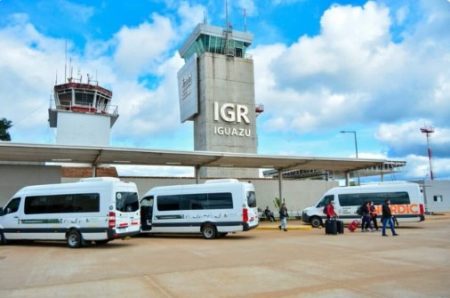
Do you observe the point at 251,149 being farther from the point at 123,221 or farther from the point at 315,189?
the point at 123,221

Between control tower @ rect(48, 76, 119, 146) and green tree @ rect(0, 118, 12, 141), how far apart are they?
13.0ft

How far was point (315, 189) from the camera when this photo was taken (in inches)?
1332

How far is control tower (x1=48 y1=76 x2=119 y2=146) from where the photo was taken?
1655 inches

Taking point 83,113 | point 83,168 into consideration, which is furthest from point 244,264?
Answer: point 83,113

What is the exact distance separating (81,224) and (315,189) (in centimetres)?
2230

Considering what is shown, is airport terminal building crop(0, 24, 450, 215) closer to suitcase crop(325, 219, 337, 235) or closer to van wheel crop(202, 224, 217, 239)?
van wheel crop(202, 224, 217, 239)

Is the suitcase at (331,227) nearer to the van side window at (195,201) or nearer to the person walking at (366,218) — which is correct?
the person walking at (366,218)

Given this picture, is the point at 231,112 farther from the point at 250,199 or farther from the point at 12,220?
the point at 12,220

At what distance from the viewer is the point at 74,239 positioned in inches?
599

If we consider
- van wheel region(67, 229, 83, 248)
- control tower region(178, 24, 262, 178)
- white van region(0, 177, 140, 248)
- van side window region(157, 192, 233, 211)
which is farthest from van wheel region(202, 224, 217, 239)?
control tower region(178, 24, 262, 178)

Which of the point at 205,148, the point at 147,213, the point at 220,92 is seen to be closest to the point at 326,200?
the point at 147,213

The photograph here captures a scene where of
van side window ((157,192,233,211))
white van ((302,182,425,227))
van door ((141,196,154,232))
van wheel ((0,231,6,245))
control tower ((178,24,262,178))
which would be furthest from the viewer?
control tower ((178,24,262,178))

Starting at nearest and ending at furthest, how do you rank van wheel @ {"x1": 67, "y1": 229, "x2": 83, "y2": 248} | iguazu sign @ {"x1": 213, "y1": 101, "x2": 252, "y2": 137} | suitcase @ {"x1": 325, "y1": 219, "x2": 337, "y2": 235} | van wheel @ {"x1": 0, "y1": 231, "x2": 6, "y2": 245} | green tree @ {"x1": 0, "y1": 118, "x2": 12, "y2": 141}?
van wheel @ {"x1": 67, "y1": 229, "x2": 83, "y2": 248}, van wheel @ {"x1": 0, "y1": 231, "x2": 6, "y2": 245}, suitcase @ {"x1": 325, "y1": 219, "x2": 337, "y2": 235}, green tree @ {"x1": 0, "y1": 118, "x2": 12, "y2": 141}, iguazu sign @ {"x1": 213, "y1": 101, "x2": 252, "y2": 137}

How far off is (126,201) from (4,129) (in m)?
32.6
